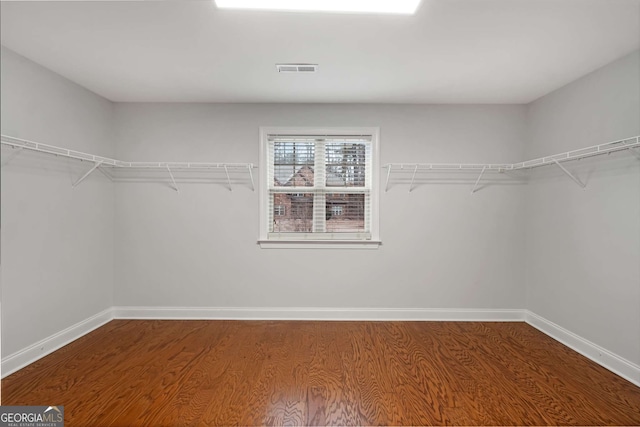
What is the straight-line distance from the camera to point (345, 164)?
3.46 metres

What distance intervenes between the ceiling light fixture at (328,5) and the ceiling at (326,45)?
56 millimetres

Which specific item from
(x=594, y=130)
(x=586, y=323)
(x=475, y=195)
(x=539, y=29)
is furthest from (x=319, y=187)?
(x=586, y=323)

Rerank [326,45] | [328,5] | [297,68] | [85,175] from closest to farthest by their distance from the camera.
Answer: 1. [328,5]
2. [326,45]
3. [297,68]
4. [85,175]

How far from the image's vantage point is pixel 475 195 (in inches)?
132

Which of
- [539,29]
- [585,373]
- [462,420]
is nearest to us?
[462,420]

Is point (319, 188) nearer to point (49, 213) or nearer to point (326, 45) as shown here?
point (326, 45)

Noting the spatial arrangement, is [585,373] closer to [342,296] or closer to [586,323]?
[586,323]

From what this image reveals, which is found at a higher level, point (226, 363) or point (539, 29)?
point (539, 29)

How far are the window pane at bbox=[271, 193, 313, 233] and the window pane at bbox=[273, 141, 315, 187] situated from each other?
0.15 m

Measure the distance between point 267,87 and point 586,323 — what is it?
356 centimetres

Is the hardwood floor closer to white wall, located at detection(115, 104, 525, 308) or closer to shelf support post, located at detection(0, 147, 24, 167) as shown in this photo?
white wall, located at detection(115, 104, 525, 308)

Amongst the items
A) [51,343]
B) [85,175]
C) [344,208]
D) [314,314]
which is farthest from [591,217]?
[51,343]

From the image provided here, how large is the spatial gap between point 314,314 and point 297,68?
2.48 metres

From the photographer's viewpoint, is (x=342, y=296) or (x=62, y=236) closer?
(x=62, y=236)
